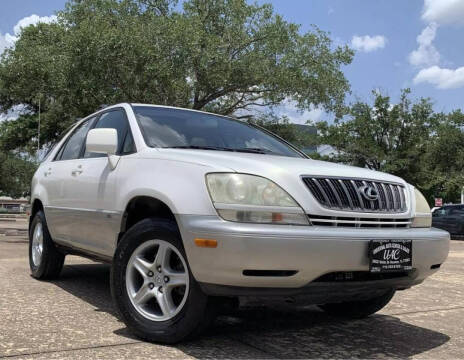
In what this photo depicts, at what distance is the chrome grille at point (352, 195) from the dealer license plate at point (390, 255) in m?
0.24

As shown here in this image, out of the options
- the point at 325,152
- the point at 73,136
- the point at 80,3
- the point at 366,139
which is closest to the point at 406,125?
the point at 366,139

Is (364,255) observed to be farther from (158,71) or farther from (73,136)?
(158,71)

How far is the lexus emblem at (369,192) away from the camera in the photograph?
3.38m

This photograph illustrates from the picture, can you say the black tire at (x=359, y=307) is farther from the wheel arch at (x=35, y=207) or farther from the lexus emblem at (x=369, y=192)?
the wheel arch at (x=35, y=207)

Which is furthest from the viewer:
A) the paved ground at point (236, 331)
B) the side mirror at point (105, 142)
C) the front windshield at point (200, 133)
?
the front windshield at point (200, 133)

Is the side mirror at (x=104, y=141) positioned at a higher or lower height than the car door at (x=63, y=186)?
higher

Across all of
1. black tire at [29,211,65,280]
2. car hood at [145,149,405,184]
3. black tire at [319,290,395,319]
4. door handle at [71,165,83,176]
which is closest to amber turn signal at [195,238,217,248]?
car hood at [145,149,405,184]

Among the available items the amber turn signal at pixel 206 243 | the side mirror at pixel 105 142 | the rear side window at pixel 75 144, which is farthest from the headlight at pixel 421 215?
the rear side window at pixel 75 144

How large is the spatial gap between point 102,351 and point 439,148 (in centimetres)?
3721

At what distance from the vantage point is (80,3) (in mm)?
16859

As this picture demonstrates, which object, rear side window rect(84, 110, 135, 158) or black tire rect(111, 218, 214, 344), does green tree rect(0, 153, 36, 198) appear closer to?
rear side window rect(84, 110, 135, 158)

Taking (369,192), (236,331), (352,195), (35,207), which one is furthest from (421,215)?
(35,207)

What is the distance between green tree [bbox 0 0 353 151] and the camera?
13273 millimetres

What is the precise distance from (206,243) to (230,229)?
0.58 ft
